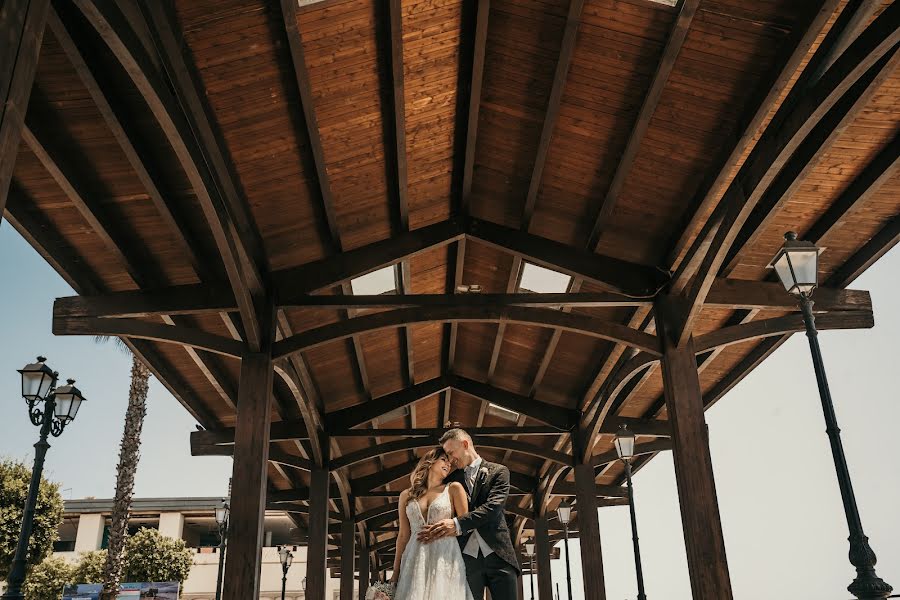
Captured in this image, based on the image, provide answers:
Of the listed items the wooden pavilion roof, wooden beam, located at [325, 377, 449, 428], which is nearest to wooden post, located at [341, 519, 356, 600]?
wooden beam, located at [325, 377, 449, 428]

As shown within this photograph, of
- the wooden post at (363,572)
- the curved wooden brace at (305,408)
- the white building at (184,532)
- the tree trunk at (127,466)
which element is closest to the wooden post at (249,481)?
the curved wooden brace at (305,408)

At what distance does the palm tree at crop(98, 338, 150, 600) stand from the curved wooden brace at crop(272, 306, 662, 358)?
8.07 m

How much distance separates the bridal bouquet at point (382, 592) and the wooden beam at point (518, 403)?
39.0ft

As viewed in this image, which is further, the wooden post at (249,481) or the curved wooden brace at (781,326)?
the curved wooden brace at (781,326)

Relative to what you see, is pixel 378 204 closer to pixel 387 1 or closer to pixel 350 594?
pixel 387 1

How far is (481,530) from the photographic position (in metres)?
4.82

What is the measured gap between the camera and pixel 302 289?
10.9 m

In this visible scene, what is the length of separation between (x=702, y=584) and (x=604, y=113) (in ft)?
19.7

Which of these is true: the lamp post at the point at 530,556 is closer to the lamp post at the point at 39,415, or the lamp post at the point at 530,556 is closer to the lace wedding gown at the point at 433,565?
the lamp post at the point at 39,415

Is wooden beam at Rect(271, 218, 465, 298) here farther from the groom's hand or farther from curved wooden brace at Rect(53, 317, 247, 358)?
the groom's hand

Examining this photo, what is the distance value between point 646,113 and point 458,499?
17.6ft

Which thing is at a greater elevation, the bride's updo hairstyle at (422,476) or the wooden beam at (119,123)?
the wooden beam at (119,123)

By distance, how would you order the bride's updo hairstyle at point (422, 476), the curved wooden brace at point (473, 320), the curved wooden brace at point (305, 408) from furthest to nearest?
1. the curved wooden brace at point (305, 408)
2. the curved wooden brace at point (473, 320)
3. the bride's updo hairstyle at point (422, 476)

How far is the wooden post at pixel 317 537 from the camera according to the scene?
1548 centimetres
